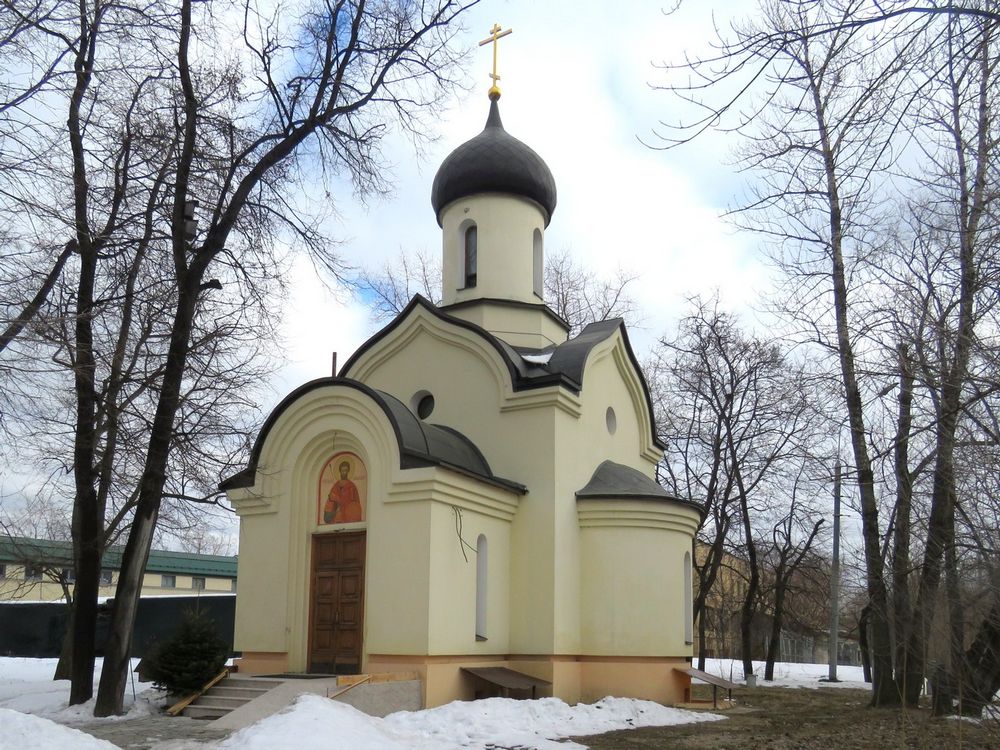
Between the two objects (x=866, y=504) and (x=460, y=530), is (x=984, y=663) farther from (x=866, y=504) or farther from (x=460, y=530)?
(x=460, y=530)

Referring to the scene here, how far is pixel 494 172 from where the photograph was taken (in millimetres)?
17688

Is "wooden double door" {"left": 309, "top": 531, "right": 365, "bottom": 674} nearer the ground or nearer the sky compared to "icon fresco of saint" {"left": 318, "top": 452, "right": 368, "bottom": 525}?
nearer the ground

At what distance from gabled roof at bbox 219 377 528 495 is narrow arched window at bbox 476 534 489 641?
0.94 m

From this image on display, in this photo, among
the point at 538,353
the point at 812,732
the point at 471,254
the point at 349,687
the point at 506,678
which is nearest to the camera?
the point at 349,687

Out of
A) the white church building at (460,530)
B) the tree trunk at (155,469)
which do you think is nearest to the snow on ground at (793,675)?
the white church building at (460,530)

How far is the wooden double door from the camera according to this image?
43.5 ft

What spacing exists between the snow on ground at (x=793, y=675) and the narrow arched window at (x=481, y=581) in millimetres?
9572

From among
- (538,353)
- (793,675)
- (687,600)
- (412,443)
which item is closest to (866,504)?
(687,600)

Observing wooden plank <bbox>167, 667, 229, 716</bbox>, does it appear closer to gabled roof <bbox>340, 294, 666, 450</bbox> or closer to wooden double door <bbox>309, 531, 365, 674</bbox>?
wooden double door <bbox>309, 531, 365, 674</bbox>

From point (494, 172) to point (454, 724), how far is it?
10.5 meters

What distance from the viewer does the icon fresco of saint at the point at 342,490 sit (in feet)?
45.1

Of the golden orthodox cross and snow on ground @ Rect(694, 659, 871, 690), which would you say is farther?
snow on ground @ Rect(694, 659, 871, 690)

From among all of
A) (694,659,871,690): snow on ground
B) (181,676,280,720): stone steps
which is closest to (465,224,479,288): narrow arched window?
(181,676,280,720): stone steps

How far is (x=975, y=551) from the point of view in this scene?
8.23 meters
